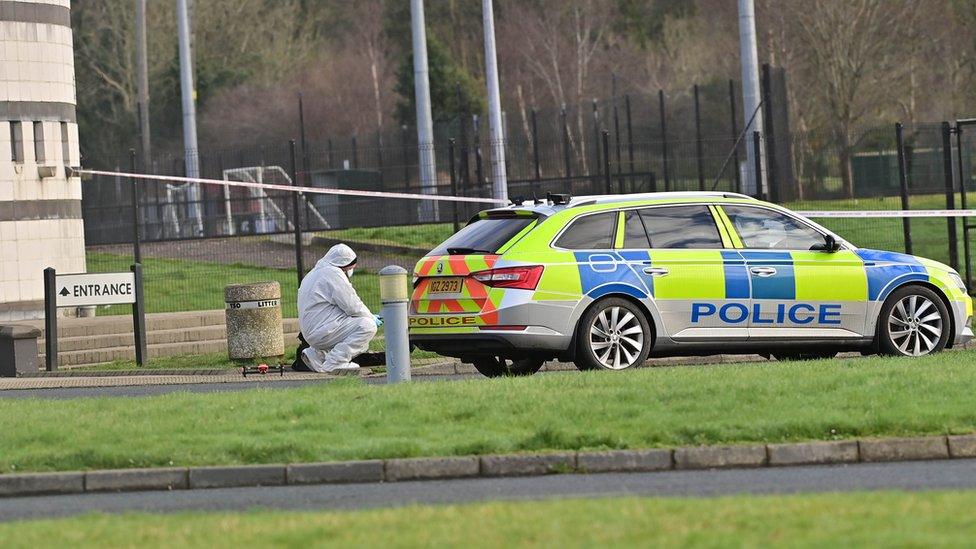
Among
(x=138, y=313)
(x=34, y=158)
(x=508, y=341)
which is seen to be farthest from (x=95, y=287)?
(x=508, y=341)

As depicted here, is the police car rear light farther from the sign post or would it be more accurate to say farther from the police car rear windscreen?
the sign post

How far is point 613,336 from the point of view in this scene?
598 inches

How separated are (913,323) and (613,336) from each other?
3.04 metres

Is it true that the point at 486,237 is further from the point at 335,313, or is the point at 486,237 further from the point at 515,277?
the point at 335,313

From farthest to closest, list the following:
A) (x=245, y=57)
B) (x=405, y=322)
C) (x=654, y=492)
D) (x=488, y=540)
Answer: (x=245, y=57), (x=405, y=322), (x=654, y=492), (x=488, y=540)

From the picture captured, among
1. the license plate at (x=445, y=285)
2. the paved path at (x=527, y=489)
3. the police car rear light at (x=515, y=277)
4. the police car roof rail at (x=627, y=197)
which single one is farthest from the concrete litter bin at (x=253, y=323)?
the paved path at (x=527, y=489)

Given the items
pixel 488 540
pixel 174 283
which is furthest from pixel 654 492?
pixel 174 283

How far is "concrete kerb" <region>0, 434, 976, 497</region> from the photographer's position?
11.0 metres

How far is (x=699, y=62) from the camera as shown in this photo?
63656 millimetres

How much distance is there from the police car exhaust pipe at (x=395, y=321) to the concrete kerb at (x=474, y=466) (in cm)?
364

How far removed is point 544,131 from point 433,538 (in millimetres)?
57658

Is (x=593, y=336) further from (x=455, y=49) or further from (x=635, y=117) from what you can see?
(x=455, y=49)

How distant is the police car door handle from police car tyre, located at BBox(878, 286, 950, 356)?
7.31 ft

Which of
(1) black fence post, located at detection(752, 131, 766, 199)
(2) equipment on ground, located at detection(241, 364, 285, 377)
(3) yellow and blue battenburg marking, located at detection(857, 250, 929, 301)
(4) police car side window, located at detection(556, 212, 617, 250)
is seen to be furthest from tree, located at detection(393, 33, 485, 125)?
(4) police car side window, located at detection(556, 212, 617, 250)
